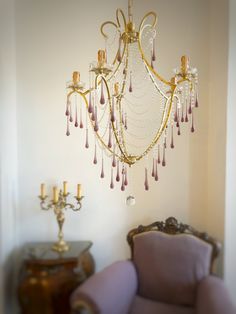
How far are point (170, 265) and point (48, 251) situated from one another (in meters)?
0.87

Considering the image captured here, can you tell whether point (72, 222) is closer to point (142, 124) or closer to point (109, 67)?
point (142, 124)

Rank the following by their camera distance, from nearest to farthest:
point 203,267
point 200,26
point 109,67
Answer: point 109,67, point 203,267, point 200,26

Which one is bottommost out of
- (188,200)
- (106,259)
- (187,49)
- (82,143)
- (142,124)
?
(106,259)

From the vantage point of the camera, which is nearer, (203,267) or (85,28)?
(203,267)

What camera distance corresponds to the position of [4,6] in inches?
77.0

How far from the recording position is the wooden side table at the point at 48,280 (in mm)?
1692

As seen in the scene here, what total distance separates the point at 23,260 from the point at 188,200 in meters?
1.32

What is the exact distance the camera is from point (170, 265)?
5.86ft

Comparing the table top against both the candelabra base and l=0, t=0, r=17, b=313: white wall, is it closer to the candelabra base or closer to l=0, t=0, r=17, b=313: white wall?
the candelabra base

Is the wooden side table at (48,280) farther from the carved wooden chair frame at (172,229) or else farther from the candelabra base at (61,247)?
the carved wooden chair frame at (172,229)

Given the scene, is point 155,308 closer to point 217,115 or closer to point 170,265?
point 170,265

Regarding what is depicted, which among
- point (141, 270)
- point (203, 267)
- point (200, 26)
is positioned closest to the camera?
point (203, 267)

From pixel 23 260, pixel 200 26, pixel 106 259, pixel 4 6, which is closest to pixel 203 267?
pixel 106 259

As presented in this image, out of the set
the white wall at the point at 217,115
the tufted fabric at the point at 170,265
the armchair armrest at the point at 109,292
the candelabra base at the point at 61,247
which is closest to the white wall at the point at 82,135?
the white wall at the point at 217,115
